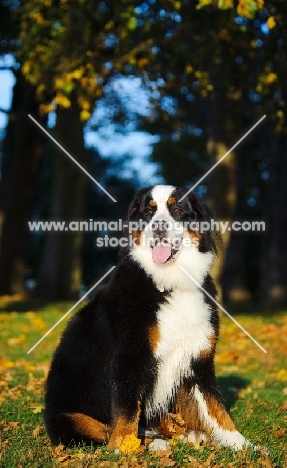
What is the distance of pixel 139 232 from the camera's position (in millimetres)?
5523

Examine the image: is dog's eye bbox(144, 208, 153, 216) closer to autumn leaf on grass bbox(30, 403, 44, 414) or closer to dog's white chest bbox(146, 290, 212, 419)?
dog's white chest bbox(146, 290, 212, 419)

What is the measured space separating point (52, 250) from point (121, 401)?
14.3 m

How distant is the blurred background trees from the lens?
1194cm

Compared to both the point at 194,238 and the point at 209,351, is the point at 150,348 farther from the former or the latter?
the point at 194,238

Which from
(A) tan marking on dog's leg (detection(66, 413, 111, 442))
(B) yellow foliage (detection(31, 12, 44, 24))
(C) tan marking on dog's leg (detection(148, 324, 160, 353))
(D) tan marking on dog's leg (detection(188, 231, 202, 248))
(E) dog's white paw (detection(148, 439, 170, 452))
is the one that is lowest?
(E) dog's white paw (detection(148, 439, 170, 452))

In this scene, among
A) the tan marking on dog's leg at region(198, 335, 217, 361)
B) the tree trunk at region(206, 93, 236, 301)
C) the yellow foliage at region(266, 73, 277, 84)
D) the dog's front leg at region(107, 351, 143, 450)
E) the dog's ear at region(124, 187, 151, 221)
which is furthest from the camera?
the tree trunk at region(206, 93, 236, 301)

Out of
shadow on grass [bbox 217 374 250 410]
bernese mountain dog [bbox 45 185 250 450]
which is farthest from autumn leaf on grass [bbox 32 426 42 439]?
shadow on grass [bbox 217 374 250 410]

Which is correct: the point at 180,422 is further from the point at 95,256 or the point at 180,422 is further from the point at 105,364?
the point at 95,256

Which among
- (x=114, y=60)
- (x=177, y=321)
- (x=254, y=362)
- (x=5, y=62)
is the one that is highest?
(x=5, y=62)

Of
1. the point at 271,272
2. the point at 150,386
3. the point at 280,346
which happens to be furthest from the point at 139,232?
the point at 271,272

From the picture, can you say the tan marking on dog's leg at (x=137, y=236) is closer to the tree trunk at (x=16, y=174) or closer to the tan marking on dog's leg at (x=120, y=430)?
the tan marking on dog's leg at (x=120, y=430)

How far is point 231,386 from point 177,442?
10.4ft

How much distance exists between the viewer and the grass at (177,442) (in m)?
4.75

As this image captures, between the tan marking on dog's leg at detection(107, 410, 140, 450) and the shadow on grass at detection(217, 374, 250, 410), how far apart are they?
2.36 metres
